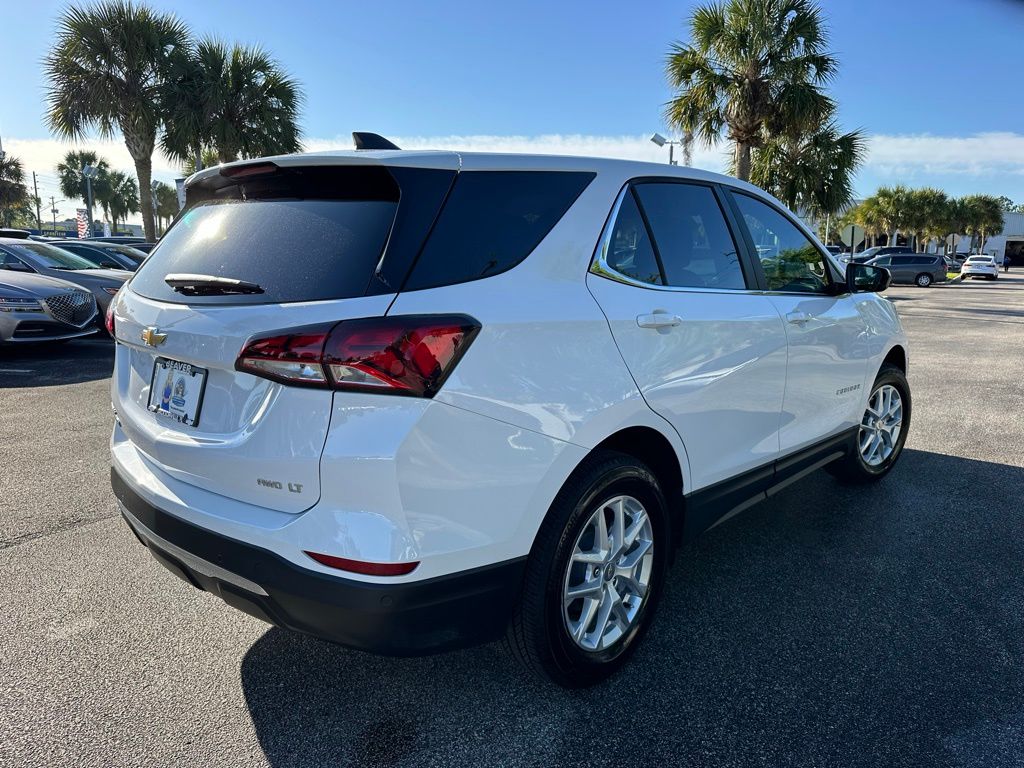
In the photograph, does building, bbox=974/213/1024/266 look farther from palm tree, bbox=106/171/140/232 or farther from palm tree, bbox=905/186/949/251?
palm tree, bbox=106/171/140/232

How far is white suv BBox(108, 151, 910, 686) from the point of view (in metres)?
1.84

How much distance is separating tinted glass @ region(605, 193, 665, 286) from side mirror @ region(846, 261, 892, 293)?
1.73 meters

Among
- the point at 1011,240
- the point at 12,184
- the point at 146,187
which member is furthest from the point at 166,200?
the point at 1011,240

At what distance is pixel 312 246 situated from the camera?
204 cm

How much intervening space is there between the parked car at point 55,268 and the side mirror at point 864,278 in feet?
31.9

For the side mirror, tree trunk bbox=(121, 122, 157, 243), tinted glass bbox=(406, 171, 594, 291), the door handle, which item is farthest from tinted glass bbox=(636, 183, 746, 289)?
tree trunk bbox=(121, 122, 157, 243)

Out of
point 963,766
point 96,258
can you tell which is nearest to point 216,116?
point 96,258

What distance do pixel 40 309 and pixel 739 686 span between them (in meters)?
9.51

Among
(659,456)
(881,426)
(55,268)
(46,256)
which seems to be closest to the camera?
(659,456)

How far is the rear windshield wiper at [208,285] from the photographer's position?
2051 millimetres

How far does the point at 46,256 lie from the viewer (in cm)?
1088

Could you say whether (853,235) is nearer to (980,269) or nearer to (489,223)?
(980,269)

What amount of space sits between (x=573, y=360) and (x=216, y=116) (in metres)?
21.8

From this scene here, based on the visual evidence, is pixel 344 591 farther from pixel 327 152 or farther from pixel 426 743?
pixel 327 152
